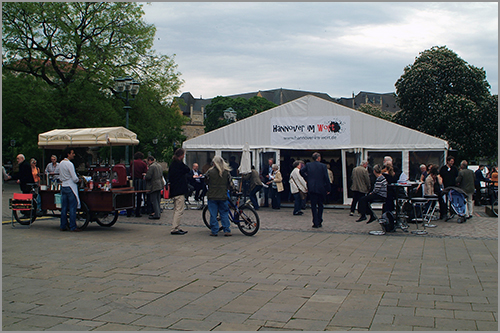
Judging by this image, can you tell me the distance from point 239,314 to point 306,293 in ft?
3.70

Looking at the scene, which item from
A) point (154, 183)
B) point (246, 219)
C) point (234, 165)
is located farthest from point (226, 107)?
point (246, 219)

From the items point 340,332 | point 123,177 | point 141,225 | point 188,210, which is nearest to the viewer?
point 340,332

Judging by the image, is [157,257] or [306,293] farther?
[157,257]

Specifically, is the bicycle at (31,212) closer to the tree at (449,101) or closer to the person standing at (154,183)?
the person standing at (154,183)

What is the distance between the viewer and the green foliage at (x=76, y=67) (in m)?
30.7

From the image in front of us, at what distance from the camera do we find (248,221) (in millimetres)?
10242

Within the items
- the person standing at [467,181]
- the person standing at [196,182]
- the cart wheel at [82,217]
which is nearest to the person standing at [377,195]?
the person standing at [467,181]

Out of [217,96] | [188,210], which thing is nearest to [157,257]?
[188,210]

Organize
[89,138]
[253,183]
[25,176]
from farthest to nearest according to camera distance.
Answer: [253,183]
[25,176]
[89,138]

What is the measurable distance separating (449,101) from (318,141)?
23.9 m

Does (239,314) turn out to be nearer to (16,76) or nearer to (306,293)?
(306,293)

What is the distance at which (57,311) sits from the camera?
483 cm

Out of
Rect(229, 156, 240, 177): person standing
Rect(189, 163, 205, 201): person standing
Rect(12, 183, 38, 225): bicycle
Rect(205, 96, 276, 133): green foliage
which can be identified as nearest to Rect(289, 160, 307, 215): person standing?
Rect(189, 163, 205, 201): person standing

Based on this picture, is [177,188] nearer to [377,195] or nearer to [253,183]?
[377,195]
